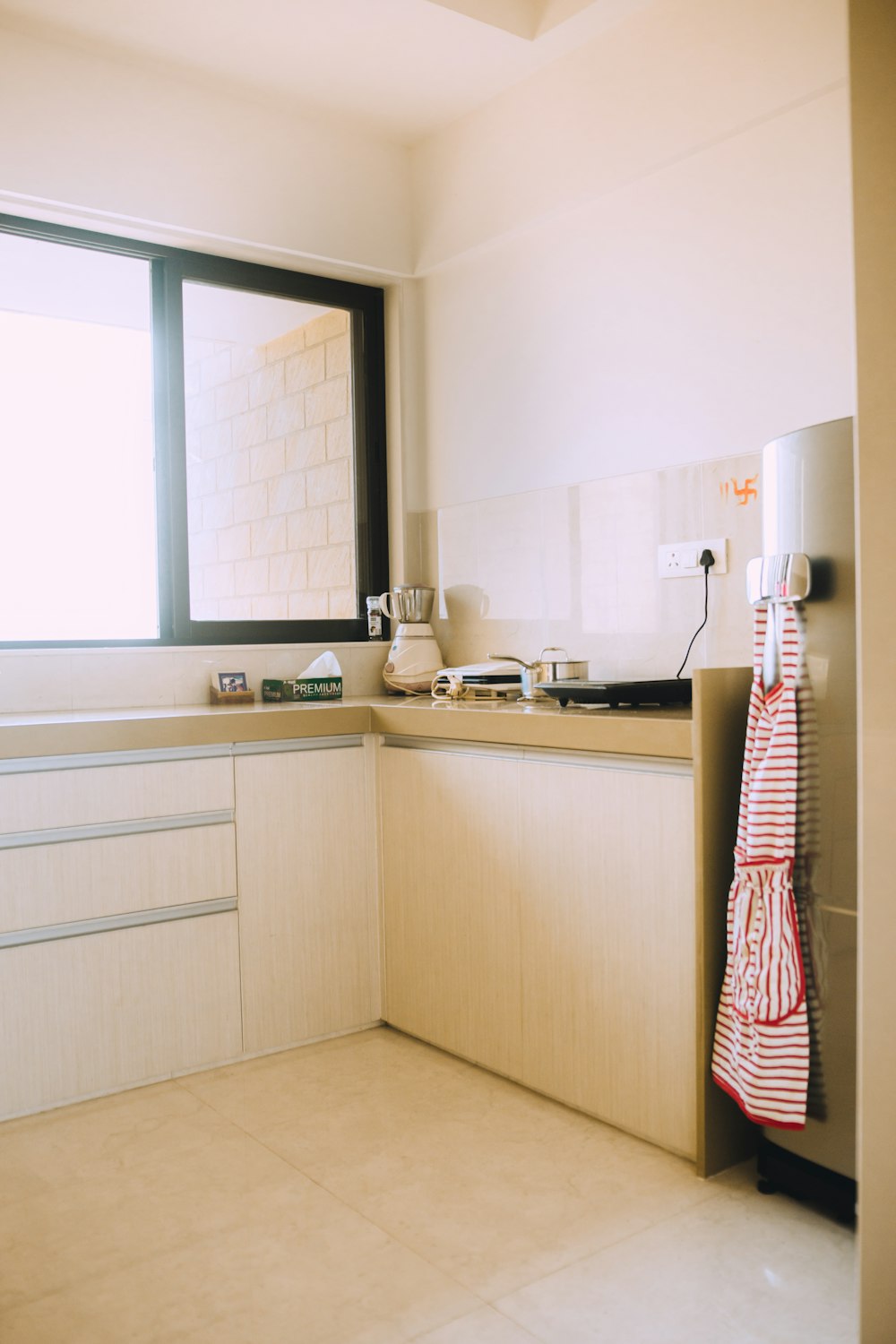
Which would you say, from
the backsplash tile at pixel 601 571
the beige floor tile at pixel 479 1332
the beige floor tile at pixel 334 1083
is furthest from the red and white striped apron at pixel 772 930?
the beige floor tile at pixel 334 1083

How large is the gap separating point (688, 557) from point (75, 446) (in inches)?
67.8

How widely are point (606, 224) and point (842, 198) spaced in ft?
2.33

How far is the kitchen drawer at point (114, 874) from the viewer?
2221 mm

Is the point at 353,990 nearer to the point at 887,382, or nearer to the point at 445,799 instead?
the point at 445,799

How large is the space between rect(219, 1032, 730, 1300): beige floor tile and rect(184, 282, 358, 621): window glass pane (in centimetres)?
142

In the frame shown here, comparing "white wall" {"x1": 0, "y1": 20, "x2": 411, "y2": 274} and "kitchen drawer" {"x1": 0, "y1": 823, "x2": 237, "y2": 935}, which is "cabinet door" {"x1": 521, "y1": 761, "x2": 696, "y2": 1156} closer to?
"kitchen drawer" {"x1": 0, "y1": 823, "x2": 237, "y2": 935}

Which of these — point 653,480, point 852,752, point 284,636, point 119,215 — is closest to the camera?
point 852,752

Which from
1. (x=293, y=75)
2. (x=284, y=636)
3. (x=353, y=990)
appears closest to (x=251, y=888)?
(x=353, y=990)

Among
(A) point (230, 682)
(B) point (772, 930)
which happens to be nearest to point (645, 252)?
(A) point (230, 682)

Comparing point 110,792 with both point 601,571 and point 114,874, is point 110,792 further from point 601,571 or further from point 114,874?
point 601,571

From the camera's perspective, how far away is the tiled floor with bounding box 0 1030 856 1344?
1.53 m

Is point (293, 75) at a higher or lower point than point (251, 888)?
higher

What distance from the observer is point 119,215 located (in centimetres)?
287

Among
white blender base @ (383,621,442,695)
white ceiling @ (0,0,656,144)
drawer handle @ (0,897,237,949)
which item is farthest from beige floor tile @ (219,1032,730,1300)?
white ceiling @ (0,0,656,144)
